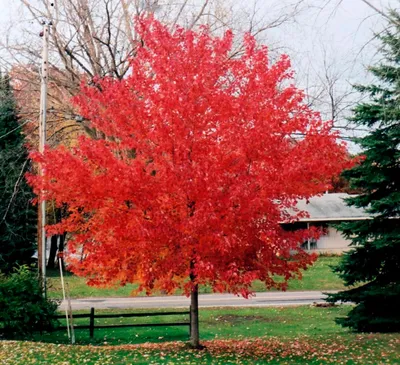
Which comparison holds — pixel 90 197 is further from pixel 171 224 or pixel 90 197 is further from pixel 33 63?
pixel 33 63

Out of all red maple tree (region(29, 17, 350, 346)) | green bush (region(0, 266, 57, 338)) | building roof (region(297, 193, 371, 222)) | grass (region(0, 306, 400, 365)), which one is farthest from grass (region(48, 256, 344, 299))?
red maple tree (region(29, 17, 350, 346))

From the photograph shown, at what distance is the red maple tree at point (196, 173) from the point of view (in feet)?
41.3

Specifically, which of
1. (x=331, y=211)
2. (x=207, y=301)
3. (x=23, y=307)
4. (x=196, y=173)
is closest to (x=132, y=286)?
(x=207, y=301)

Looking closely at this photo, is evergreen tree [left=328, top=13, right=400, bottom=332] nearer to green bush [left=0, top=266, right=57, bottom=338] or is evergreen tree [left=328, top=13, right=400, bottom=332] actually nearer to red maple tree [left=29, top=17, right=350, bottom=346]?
red maple tree [left=29, top=17, right=350, bottom=346]

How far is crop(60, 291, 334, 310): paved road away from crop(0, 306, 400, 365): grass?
4.57 m

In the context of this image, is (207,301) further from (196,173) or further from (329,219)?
(329,219)

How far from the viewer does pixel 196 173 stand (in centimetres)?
1258

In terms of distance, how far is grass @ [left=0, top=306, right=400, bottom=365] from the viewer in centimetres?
1288

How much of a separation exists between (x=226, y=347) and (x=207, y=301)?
12.9 meters

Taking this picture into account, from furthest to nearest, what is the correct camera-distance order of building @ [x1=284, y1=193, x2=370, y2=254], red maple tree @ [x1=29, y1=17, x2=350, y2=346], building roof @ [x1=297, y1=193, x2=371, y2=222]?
building roof @ [x1=297, y1=193, x2=371, y2=222] → building @ [x1=284, y1=193, x2=370, y2=254] → red maple tree @ [x1=29, y1=17, x2=350, y2=346]

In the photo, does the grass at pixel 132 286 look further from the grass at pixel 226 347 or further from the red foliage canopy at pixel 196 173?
the red foliage canopy at pixel 196 173

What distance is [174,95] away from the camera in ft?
42.8

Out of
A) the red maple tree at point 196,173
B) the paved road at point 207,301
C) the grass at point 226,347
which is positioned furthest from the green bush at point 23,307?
the paved road at point 207,301

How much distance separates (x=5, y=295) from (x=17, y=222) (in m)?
19.3
